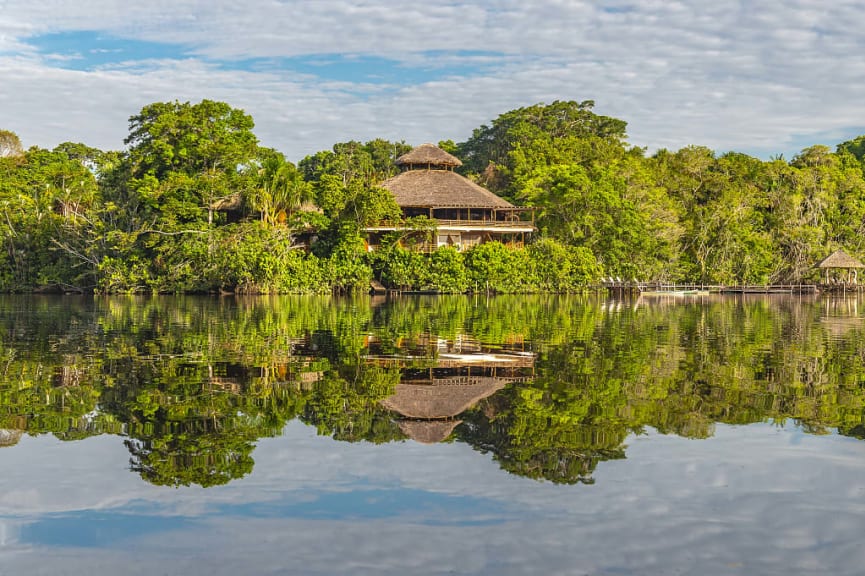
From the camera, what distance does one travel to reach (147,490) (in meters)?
7.55

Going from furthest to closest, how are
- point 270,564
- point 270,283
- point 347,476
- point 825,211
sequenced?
1. point 825,211
2. point 270,283
3. point 347,476
4. point 270,564

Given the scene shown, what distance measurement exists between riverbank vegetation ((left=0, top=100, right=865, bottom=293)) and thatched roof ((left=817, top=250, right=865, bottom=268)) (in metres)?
1.89

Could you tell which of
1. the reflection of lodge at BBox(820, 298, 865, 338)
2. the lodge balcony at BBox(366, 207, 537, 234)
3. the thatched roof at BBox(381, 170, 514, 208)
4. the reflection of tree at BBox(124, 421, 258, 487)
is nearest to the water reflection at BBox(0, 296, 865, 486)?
the reflection of tree at BBox(124, 421, 258, 487)

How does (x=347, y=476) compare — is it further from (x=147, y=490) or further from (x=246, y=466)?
(x=147, y=490)

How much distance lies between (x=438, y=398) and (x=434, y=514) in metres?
5.04

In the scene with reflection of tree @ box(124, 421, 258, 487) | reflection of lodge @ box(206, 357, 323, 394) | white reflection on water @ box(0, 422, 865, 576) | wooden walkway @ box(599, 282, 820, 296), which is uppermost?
wooden walkway @ box(599, 282, 820, 296)

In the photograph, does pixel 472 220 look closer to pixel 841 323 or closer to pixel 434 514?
pixel 841 323

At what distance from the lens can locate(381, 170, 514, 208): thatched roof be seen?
178 ft

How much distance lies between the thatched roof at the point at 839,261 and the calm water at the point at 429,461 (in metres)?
45.8

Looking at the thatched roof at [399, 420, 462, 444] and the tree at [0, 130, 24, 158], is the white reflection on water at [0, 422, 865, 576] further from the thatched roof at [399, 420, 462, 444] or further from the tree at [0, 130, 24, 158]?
the tree at [0, 130, 24, 158]

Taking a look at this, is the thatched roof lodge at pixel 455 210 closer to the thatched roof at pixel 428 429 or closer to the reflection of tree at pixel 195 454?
the thatched roof at pixel 428 429

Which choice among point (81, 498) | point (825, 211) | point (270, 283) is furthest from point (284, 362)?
point (825, 211)

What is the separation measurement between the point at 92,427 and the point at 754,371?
1045 cm

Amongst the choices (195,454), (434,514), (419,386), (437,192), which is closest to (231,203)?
(437,192)
